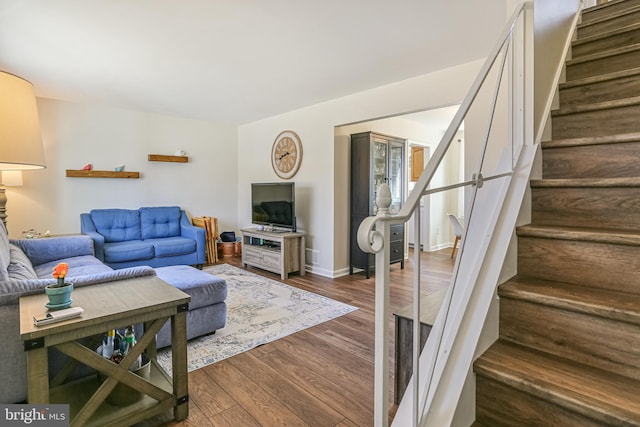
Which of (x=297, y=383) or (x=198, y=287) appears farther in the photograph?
(x=198, y=287)

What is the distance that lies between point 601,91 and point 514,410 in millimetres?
1626

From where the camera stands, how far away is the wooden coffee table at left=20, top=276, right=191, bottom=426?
4.07ft

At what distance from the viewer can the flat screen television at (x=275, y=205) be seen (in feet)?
14.7

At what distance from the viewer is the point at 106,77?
347 cm

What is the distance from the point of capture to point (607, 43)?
6.31 feet

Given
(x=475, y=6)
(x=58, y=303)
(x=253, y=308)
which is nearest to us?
(x=58, y=303)

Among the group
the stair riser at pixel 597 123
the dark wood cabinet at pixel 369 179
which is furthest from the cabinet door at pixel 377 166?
the stair riser at pixel 597 123

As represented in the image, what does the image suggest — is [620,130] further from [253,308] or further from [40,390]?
[253,308]

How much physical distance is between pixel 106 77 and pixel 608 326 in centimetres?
441

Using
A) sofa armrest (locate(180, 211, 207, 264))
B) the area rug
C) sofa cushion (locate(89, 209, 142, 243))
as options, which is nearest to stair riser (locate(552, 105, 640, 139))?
the area rug

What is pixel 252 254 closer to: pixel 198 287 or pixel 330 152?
pixel 330 152

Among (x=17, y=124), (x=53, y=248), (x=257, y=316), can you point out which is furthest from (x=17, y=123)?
(x=257, y=316)

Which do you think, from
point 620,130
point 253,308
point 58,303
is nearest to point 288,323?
point 253,308

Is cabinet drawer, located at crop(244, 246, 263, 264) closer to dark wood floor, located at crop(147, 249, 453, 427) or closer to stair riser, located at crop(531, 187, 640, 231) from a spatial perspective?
dark wood floor, located at crop(147, 249, 453, 427)
